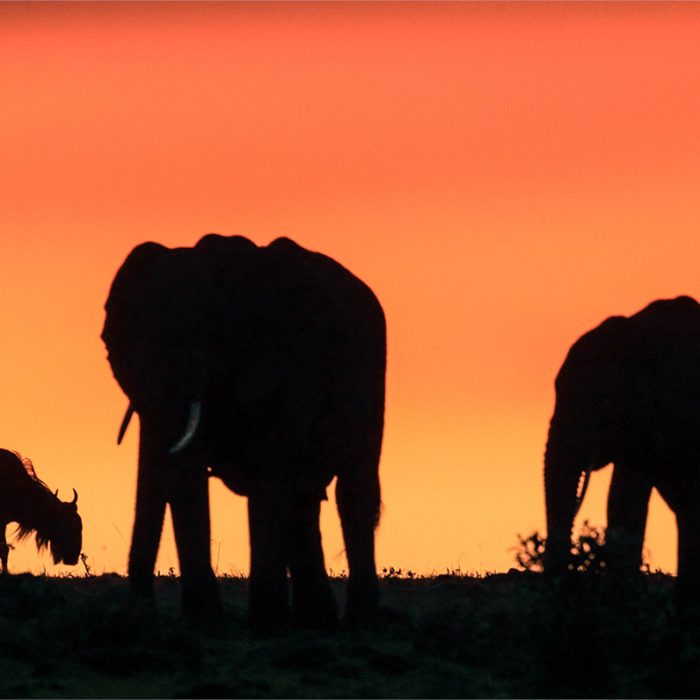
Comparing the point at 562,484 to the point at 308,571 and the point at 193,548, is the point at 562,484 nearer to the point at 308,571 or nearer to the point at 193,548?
the point at 308,571

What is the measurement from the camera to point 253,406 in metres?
20.5

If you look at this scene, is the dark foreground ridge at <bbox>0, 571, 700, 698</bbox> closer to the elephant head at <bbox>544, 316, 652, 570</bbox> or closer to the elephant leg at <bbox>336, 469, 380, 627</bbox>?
the elephant leg at <bbox>336, 469, 380, 627</bbox>

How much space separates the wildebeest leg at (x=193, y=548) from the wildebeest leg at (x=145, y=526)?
101 cm

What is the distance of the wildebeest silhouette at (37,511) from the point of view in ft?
117

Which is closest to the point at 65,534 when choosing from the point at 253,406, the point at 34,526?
the point at 34,526

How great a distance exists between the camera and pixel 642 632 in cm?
1798

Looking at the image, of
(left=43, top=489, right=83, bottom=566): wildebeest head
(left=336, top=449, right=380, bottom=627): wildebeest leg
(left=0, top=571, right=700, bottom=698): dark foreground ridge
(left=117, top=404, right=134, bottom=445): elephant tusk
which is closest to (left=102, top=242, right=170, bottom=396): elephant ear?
(left=117, top=404, right=134, bottom=445): elephant tusk

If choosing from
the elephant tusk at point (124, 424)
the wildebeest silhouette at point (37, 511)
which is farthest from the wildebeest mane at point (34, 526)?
the elephant tusk at point (124, 424)

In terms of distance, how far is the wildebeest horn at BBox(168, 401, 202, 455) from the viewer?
1984cm

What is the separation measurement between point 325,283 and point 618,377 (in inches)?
164

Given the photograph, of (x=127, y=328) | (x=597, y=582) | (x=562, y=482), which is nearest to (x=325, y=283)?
(x=127, y=328)

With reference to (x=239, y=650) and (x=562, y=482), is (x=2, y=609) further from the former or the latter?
(x=562, y=482)

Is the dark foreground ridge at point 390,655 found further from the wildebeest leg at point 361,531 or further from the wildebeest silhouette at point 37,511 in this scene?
the wildebeest silhouette at point 37,511

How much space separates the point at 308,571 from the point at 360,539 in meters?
1.25
